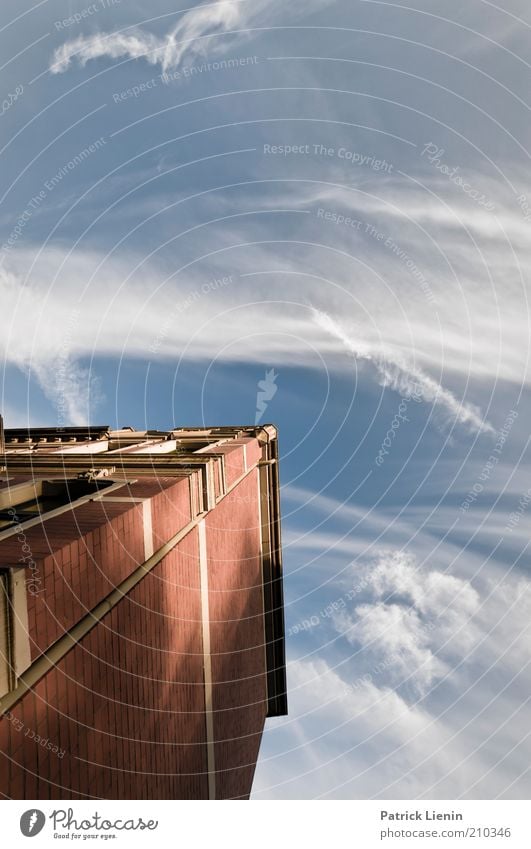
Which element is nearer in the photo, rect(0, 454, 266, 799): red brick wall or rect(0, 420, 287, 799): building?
rect(0, 420, 287, 799): building

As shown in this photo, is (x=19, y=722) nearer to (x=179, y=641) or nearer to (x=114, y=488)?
(x=114, y=488)

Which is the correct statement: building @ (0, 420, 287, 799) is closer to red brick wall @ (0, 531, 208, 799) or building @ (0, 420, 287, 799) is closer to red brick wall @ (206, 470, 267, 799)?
red brick wall @ (0, 531, 208, 799)

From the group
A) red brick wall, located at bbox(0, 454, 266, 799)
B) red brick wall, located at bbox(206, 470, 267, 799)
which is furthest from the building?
red brick wall, located at bbox(206, 470, 267, 799)

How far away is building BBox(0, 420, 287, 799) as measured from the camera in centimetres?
596

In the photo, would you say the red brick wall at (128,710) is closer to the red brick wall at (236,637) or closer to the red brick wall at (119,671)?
the red brick wall at (119,671)

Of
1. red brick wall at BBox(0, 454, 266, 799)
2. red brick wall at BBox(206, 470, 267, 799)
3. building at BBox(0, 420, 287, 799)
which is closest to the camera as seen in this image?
building at BBox(0, 420, 287, 799)

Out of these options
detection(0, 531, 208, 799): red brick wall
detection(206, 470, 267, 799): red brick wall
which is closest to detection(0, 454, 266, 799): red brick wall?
detection(0, 531, 208, 799): red brick wall

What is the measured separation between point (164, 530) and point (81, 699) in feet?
13.3

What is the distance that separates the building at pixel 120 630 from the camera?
596cm

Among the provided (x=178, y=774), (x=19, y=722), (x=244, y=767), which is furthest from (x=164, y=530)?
(x=244, y=767)

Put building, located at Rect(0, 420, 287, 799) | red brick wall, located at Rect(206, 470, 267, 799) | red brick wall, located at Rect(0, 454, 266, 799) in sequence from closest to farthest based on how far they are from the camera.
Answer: building, located at Rect(0, 420, 287, 799)
red brick wall, located at Rect(0, 454, 266, 799)
red brick wall, located at Rect(206, 470, 267, 799)

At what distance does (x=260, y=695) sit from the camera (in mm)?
23812

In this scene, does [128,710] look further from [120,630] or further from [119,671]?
[120,630]

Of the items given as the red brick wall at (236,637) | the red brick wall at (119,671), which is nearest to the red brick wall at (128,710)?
the red brick wall at (119,671)
